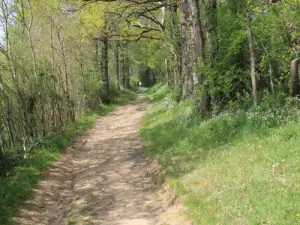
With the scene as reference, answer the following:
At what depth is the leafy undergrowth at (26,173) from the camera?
7.66 m

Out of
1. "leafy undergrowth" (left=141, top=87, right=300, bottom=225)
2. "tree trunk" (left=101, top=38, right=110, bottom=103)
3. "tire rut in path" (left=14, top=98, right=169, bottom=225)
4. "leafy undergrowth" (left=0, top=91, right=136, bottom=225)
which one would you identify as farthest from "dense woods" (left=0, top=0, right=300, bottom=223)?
"tree trunk" (left=101, top=38, right=110, bottom=103)

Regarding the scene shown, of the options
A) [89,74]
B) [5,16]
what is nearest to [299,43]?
[5,16]

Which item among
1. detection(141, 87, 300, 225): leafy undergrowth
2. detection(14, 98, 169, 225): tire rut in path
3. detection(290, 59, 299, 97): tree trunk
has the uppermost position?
detection(290, 59, 299, 97): tree trunk

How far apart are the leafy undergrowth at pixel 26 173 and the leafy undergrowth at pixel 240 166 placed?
3270 mm

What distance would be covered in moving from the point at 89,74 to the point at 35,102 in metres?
9.55

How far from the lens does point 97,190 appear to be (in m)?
8.66

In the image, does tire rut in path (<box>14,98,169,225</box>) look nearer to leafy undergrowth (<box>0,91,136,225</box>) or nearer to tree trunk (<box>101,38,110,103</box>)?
leafy undergrowth (<box>0,91,136,225</box>)

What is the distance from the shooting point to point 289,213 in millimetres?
4531

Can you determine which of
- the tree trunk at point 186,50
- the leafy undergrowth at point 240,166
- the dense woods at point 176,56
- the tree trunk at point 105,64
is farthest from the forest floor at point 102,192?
the tree trunk at point 105,64

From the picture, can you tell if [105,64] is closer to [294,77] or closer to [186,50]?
[186,50]

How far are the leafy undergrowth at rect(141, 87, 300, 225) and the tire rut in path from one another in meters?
0.77

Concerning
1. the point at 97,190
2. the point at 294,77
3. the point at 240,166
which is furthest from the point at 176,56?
the point at 240,166

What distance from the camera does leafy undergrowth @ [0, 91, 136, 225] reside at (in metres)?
7.66

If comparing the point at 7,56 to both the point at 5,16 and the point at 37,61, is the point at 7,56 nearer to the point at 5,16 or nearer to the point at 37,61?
the point at 5,16
